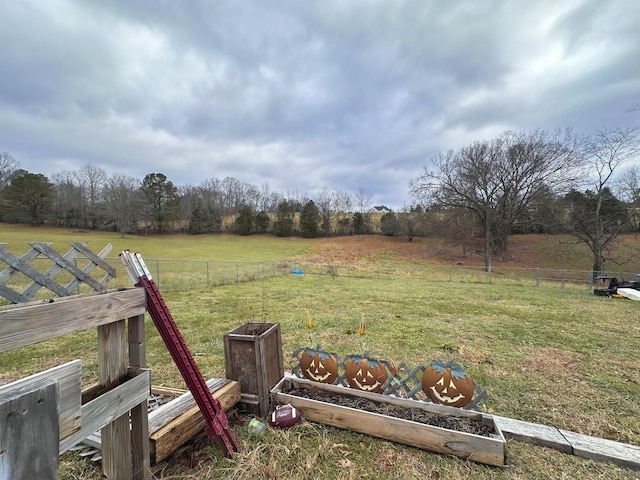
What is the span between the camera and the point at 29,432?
657mm

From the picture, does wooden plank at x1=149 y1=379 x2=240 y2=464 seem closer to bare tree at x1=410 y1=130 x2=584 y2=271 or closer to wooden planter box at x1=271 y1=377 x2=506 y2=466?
wooden planter box at x1=271 y1=377 x2=506 y2=466

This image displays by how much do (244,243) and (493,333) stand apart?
36.4m

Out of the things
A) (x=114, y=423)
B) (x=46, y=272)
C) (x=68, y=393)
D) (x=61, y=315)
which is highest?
(x=46, y=272)

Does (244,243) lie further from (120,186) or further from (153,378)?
(153,378)

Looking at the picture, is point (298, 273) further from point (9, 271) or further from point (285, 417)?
point (9, 271)

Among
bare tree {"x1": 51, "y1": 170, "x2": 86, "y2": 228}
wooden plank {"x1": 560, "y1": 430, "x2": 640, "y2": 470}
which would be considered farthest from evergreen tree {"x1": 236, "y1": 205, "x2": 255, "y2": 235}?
wooden plank {"x1": 560, "y1": 430, "x2": 640, "y2": 470}

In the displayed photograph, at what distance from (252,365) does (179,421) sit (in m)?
0.70

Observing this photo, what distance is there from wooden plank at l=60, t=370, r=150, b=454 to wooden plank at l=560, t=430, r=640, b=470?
124 inches

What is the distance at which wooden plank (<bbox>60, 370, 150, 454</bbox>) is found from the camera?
1336 mm

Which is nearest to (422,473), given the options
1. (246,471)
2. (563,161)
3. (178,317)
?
(246,471)

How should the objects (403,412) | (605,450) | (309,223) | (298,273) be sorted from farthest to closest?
(309,223)
(298,273)
(403,412)
(605,450)

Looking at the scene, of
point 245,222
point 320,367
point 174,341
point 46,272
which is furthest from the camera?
point 245,222

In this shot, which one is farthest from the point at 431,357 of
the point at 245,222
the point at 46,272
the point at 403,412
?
the point at 245,222

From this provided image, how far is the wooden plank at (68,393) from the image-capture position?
0.95 meters
